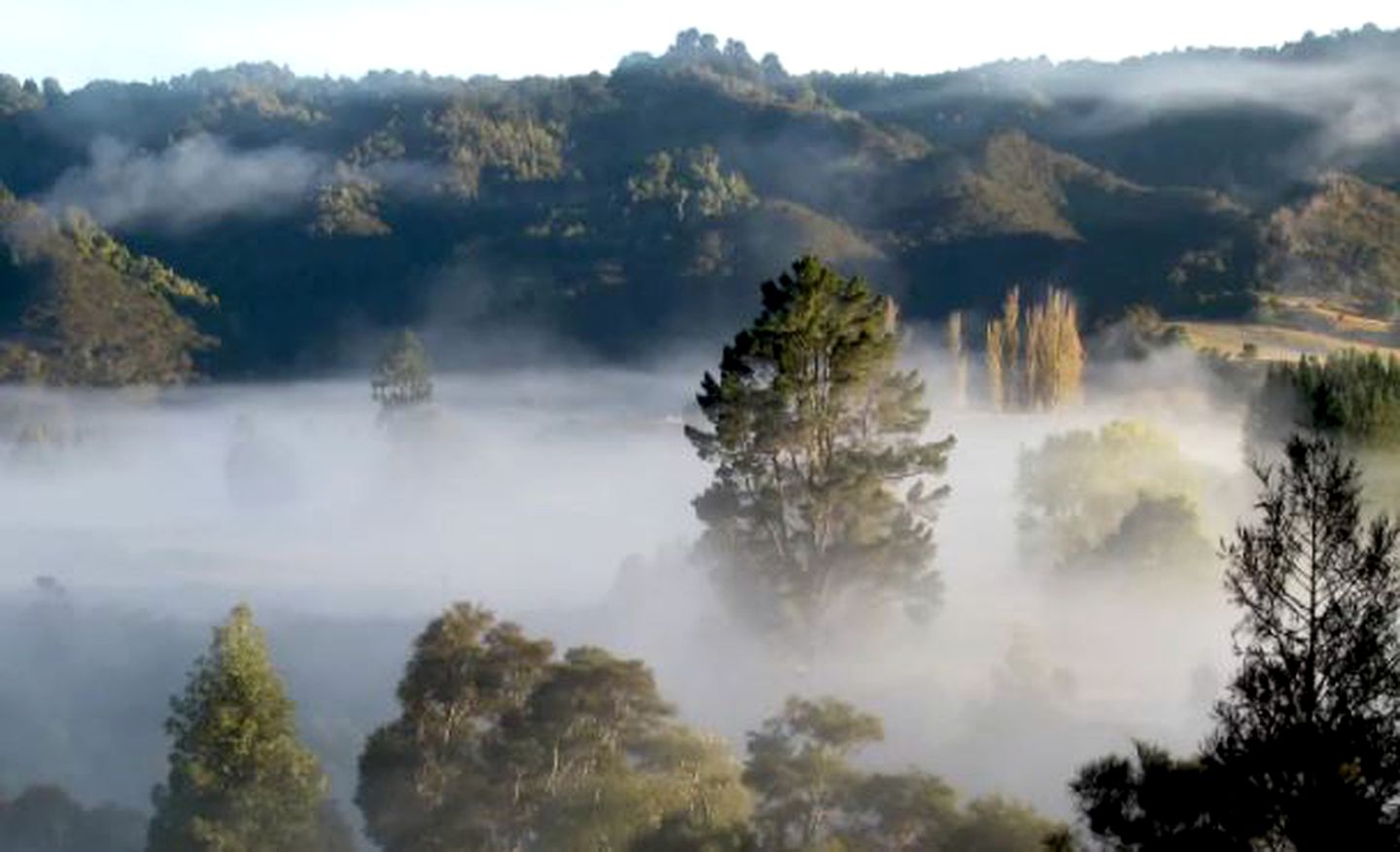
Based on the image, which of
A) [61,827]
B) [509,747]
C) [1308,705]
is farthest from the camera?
[61,827]

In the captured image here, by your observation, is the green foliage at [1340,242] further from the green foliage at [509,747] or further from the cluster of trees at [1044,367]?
the green foliage at [509,747]

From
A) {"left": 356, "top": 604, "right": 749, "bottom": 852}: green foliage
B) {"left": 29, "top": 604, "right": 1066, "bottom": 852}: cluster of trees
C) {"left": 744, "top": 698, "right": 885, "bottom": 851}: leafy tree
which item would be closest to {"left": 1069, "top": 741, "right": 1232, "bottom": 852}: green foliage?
{"left": 744, "top": 698, "right": 885, "bottom": 851}: leafy tree

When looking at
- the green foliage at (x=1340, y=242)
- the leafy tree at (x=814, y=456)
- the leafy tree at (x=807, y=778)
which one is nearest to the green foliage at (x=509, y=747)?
the leafy tree at (x=807, y=778)

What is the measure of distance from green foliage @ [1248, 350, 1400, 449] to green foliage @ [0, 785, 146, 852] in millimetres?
43678

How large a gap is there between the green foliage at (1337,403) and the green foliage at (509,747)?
23184 mm

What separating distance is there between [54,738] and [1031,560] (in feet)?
153

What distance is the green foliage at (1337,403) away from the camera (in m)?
55.2

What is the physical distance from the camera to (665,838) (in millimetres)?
35812

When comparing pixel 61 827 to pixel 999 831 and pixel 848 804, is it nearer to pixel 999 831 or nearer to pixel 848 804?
pixel 848 804

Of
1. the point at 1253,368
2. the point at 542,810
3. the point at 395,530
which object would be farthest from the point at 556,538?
the point at 542,810

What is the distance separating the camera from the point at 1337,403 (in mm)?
55688

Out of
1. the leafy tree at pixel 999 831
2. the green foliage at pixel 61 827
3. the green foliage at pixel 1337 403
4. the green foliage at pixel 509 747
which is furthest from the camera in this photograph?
the green foliage at pixel 61 827

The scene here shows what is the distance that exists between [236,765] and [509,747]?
6822 millimetres


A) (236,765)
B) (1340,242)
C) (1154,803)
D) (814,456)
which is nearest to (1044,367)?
(814,456)
